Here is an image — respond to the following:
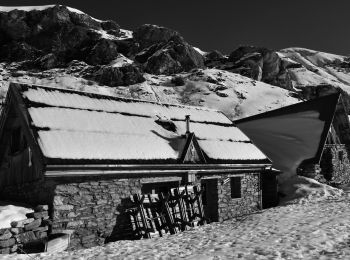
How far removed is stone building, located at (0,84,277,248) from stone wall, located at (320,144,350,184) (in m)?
5.47

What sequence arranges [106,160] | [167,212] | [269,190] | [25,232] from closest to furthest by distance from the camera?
[25,232]
[106,160]
[167,212]
[269,190]

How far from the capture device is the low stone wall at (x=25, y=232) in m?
9.77

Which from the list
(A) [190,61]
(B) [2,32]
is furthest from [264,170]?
(B) [2,32]

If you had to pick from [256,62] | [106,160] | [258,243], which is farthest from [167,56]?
[258,243]

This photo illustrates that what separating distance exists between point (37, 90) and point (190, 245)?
8558mm

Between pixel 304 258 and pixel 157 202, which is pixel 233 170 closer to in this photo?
pixel 157 202

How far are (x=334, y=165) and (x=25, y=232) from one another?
1837 cm

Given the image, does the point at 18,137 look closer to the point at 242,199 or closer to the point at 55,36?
the point at 242,199

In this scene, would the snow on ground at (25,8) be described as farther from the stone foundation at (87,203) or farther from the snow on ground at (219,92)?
the stone foundation at (87,203)

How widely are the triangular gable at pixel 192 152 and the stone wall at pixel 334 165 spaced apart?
33.1ft

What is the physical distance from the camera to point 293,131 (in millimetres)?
24484

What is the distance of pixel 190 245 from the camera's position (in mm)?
9945

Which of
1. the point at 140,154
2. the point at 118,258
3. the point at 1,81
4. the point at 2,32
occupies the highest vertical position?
the point at 2,32

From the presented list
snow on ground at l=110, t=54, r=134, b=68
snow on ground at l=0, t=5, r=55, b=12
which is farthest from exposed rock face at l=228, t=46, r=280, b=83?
snow on ground at l=0, t=5, r=55, b=12
